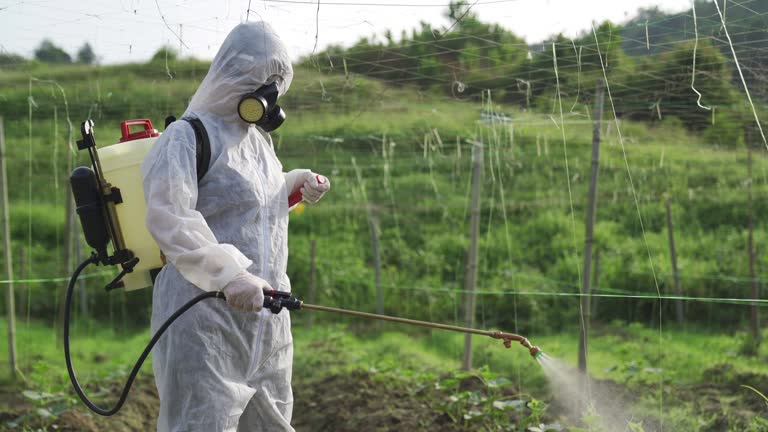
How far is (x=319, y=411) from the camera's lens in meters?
5.14

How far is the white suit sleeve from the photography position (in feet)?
8.05

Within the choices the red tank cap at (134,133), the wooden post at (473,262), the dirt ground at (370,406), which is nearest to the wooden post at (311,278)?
the dirt ground at (370,406)

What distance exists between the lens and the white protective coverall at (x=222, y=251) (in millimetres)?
2500

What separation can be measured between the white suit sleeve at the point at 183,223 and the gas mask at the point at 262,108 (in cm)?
23

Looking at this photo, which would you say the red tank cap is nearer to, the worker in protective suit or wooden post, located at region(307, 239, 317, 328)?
the worker in protective suit

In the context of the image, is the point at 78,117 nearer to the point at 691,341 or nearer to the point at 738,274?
the point at 691,341

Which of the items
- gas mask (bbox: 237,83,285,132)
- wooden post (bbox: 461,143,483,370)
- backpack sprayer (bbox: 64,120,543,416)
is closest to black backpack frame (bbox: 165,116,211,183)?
gas mask (bbox: 237,83,285,132)

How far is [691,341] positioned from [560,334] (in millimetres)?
1087

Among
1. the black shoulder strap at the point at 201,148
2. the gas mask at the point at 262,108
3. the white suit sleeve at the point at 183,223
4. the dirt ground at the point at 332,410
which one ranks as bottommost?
the dirt ground at the point at 332,410

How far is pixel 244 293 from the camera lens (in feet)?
7.95

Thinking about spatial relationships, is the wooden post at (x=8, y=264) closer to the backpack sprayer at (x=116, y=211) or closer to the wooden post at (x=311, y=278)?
the wooden post at (x=311, y=278)

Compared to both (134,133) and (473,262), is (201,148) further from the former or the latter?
(473,262)


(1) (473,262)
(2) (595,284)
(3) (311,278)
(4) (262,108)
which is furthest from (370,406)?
(2) (595,284)

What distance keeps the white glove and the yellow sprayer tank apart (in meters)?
0.53
